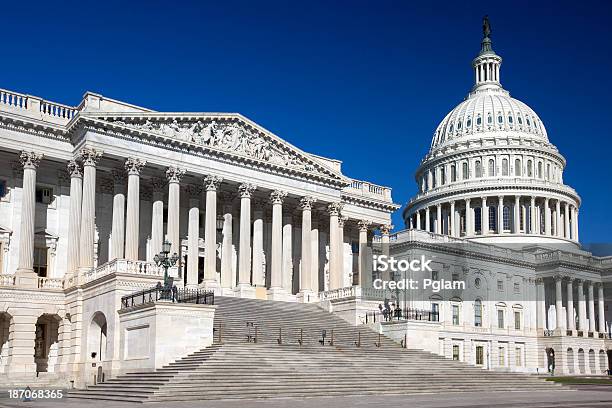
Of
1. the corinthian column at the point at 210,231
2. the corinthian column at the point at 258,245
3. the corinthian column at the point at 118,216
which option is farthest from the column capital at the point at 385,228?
the corinthian column at the point at 118,216

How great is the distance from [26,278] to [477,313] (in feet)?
203

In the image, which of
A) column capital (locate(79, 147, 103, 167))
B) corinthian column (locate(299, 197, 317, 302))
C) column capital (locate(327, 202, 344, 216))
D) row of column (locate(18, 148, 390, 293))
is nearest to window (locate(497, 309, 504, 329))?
row of column (locate(18, 148, 390, 293))

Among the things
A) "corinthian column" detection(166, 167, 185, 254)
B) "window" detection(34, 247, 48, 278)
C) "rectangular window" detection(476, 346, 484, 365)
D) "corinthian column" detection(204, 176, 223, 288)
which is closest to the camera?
"window" detection(34, 247, 48, 278)

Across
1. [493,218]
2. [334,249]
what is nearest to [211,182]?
[334,249]

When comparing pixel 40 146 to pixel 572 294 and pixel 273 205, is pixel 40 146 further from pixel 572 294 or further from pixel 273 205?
pixel 572 294

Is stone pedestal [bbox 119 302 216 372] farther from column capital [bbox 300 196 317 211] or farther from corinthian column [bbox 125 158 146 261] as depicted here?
column capital [bbox 300 196 317 211]

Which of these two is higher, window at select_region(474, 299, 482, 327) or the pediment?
the pediment

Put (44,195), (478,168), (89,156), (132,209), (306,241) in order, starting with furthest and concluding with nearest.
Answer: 1. (478,168)
2. (306,241)
3. (44,195)
4. (132,209)
5. (89,156)

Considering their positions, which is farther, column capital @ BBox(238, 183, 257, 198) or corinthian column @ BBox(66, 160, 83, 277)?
column capital @ BBox(238, 183, 257, 198)

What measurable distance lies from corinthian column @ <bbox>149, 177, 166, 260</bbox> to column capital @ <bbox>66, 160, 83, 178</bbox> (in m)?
6.15

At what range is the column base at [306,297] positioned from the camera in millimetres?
63062

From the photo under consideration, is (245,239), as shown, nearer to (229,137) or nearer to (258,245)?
(258,245)

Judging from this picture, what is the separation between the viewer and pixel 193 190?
2409 inches

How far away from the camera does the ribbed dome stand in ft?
443
